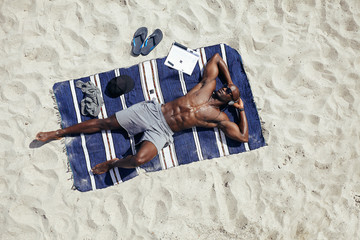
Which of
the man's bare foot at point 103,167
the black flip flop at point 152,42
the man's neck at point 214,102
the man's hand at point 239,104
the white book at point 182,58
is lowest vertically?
the man's bare foot at point 103,167

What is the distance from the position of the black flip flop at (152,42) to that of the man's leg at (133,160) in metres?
1.42

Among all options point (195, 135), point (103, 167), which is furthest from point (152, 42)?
point (103, 167)

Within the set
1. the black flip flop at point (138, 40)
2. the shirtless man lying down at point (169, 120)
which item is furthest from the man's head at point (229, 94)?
the black flip flop at point (138, 40)

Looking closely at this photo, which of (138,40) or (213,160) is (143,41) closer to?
(138,40)

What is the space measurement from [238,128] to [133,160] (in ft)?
5.11

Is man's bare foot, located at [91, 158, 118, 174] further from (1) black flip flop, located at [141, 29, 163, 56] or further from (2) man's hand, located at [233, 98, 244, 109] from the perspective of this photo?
(2) man's hand, located at [233, 98, 244, 109]

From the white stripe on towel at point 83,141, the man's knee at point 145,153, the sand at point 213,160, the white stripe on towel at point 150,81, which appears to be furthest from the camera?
the white stripe on towel at point 150,81

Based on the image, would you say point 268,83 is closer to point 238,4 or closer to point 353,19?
point 238,4

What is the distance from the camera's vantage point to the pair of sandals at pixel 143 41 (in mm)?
3945

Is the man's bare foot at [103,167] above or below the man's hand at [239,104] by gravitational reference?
below

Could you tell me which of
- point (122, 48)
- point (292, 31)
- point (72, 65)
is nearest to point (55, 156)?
point (72, 65)

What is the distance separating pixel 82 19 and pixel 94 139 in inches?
72.5

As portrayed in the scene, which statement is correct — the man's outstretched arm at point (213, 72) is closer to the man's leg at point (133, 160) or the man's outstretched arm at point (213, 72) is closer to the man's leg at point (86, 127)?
the man's leg at point (133, 160)

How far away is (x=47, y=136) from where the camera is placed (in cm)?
366
